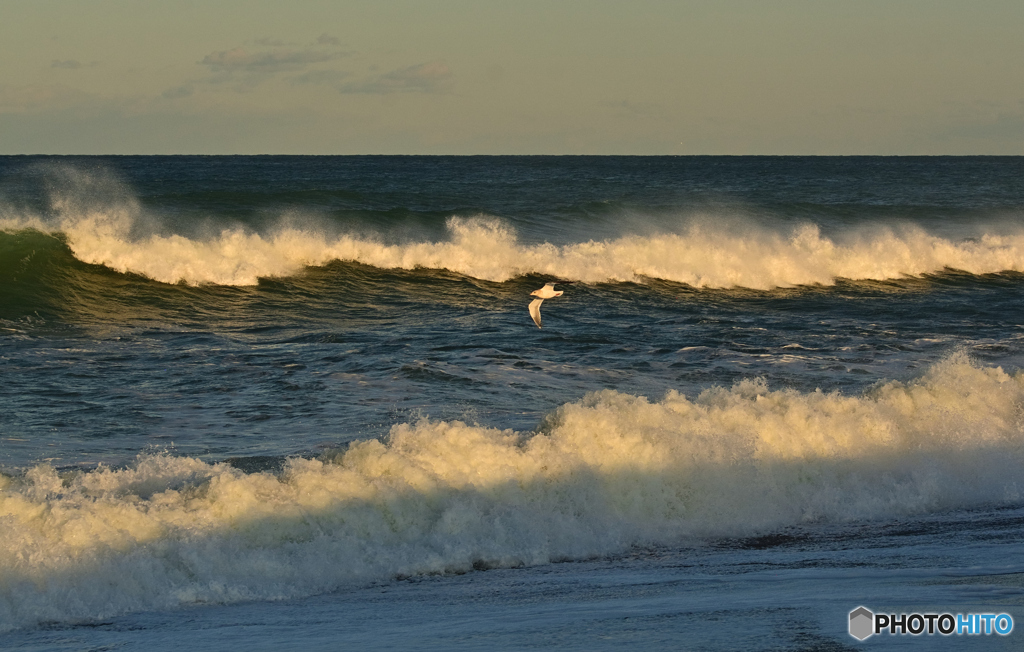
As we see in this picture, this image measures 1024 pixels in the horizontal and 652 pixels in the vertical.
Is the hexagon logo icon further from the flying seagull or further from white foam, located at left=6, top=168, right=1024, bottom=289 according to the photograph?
white foam, located at left=6, top=168, right=1024, bottom=289

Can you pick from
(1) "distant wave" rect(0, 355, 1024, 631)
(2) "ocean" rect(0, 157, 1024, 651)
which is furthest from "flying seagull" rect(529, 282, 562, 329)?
(1) "distant wave" rect(0, 355, 1024, 631)

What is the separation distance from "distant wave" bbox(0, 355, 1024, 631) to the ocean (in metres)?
0.02

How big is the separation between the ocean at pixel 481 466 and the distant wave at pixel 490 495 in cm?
2

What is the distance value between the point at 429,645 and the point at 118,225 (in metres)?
16.8

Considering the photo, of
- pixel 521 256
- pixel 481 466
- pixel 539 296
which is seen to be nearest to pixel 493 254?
pixel 521 256

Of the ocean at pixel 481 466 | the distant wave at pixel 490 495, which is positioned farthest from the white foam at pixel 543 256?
the distant wave at pixel 490 495

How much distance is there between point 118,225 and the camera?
2036 centimetres

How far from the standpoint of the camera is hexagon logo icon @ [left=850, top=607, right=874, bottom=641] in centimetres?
540

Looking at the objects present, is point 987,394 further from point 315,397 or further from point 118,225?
point 118,225

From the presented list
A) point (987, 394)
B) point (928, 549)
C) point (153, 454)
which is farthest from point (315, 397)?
point (987, 394)

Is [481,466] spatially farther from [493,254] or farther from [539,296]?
[493,254]

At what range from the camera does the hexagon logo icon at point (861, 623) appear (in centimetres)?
540

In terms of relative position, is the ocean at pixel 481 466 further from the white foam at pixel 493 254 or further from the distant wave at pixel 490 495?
the white foam at pixel 493 254

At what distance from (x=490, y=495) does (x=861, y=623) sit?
2.90 meters
